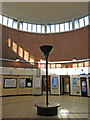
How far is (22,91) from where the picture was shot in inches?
529

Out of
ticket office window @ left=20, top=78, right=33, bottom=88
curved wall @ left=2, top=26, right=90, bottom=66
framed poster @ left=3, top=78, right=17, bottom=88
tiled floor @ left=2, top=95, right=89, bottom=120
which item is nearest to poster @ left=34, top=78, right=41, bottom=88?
ticket office window @ left=20, top=78, right=33, bottom=88

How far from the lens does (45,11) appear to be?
40.7 ft

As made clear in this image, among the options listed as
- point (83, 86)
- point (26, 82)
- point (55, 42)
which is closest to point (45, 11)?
point (55, 42)

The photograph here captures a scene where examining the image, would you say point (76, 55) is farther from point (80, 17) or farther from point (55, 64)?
point (80, 17)

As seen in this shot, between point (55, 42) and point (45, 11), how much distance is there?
368cm

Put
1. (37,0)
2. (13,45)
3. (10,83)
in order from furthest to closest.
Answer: (13,45) < (10,83) < (37,0)

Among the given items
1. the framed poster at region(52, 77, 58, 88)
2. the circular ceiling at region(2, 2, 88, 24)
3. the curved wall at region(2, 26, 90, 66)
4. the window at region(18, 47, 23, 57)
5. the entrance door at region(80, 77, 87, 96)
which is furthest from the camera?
the window at region(18, 47, 23, 57)

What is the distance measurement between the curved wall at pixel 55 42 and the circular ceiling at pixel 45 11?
152cm

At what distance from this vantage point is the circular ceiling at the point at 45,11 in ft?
36.8

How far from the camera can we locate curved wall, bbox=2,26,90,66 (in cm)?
1311

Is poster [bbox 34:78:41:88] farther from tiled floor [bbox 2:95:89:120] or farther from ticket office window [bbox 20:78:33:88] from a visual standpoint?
tiled floor [bbox 2:95:89:120]

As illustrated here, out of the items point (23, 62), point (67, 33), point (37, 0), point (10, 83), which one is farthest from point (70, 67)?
point (37, 0)

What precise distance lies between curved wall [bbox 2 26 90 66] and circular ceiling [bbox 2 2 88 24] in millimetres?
1521

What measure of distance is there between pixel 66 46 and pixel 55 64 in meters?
2.30
